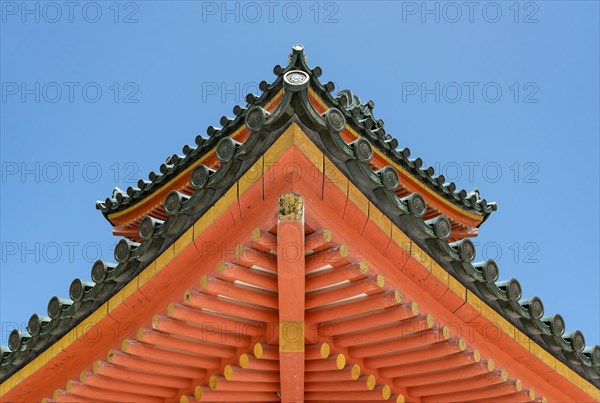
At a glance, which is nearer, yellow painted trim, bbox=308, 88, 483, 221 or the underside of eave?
the underside of eave

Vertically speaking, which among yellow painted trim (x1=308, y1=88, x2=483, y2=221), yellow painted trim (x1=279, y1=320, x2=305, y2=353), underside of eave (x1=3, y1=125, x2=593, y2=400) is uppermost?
yellow painted trim (x1=308, y1=88, x2=483, y2=221)

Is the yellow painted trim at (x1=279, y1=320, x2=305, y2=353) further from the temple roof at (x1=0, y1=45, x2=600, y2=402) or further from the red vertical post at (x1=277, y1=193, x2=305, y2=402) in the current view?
the temple roof at (x1=0, y1=45, x2=600, y2=402)

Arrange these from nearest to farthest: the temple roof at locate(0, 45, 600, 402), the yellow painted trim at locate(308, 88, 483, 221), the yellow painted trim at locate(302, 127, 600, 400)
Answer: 1. the temple roof at locate(0, 45, 600, 402)
2. the yellow painted trim at locate(302, 127, 600, 400)
3. the yellow painted trim at locate(308, 88, 483, 221)

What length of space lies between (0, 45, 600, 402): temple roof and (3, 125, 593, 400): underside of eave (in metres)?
0.05

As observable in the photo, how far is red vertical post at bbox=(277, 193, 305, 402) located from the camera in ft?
12.3

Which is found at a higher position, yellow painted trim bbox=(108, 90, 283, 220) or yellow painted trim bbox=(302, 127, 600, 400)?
yellow painted trim bbox=(108, 90, 283, 220)

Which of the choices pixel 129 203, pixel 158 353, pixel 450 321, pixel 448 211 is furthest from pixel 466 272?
pixel 129 203

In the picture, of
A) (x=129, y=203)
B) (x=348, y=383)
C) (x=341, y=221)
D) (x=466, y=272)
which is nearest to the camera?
(x=341, y=221)

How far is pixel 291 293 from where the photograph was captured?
4191mm

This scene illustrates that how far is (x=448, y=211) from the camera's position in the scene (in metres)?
8.69

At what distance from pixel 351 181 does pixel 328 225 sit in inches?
13.0

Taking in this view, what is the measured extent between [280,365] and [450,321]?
126 centimetres

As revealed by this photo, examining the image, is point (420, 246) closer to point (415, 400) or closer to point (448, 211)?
point (415, 400)

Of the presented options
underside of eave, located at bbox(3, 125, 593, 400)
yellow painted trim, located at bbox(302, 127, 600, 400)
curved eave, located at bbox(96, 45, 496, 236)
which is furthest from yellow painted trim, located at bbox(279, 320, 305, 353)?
curved eave, located at bbox(96, 45, 496, 236)
